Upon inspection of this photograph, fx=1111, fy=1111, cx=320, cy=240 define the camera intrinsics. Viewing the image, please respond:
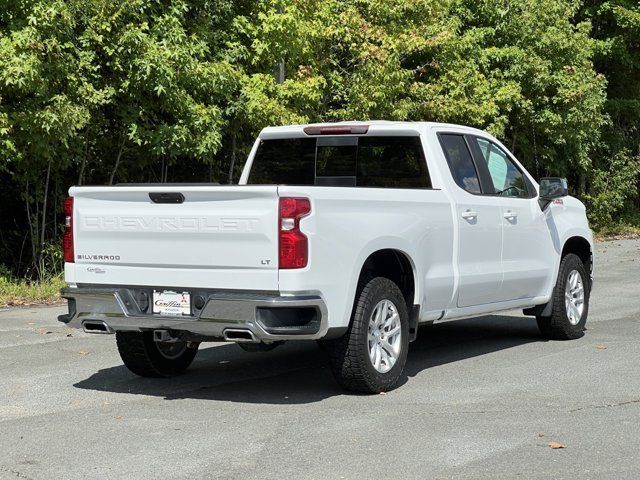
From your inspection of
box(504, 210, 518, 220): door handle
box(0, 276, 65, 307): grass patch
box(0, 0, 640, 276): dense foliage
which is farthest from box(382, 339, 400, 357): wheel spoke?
box(0, 0, 640, 276): dense foliage

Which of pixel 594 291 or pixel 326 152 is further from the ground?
pixel 326 152

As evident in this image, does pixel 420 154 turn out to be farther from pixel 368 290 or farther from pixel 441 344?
pixel 441 344

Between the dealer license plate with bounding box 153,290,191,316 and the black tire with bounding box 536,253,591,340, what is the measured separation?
4276 millimetres

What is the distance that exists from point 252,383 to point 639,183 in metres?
29.2

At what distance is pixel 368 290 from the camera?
788 centimetres

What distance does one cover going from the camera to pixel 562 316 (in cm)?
1054

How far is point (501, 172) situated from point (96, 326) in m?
3.98

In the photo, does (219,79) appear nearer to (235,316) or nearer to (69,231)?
(69,231)

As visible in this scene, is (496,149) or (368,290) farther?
(496,149)

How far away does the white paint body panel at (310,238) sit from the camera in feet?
24.0

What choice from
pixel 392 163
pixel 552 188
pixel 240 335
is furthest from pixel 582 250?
pixel 240 335

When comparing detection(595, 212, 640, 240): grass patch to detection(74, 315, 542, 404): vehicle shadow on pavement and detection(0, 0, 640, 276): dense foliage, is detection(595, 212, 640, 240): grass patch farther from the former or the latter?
detection(74, 315, 542, 404): vehicle shadow on pavement

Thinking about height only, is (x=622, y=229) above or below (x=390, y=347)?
below

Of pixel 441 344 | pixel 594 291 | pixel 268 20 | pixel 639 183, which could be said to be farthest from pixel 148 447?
pixel 639 183
